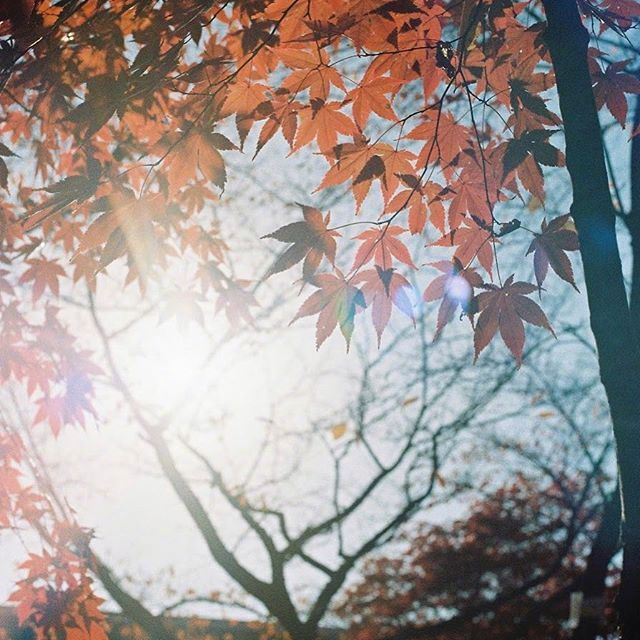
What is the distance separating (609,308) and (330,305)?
0.84 m

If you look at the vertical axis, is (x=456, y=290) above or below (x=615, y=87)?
below

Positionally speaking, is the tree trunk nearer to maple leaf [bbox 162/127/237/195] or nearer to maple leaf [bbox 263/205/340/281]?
maple leaf [bbox 263/205/340/281]

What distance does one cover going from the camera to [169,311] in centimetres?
330

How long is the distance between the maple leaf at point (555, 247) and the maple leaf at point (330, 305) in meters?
0.59

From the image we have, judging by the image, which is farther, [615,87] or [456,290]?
[615,87]

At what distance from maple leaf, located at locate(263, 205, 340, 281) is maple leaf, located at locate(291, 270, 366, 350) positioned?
→ 6 cm

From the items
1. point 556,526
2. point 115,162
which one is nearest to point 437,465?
point 115,162

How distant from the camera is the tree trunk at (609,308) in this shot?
147 cm

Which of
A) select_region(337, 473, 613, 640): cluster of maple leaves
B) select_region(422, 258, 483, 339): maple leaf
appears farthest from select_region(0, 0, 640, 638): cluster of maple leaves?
select_region(337, 473, 613, 640): cluster of maple leaves

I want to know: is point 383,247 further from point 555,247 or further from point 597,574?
point 597,574

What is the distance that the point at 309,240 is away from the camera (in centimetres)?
191

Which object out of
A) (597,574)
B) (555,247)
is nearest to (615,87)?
(555,247)

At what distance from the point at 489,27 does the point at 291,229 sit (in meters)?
1.07

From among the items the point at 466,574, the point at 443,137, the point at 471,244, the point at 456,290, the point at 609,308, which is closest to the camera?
the point at 609,308
